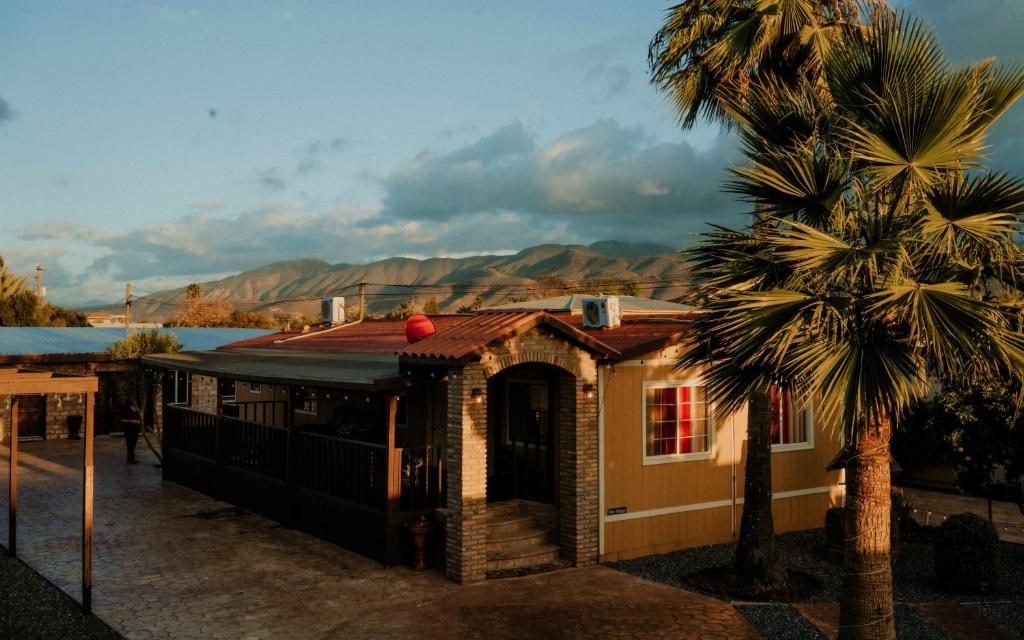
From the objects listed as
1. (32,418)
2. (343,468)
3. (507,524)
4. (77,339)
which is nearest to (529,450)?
(507,524)

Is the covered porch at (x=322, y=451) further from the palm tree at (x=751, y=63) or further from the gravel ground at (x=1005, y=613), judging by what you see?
the gravel ground at (x=1005, y=613)

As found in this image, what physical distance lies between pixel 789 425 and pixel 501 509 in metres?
5.59

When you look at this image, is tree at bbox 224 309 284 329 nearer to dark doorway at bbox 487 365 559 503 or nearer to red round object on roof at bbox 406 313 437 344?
dark doorway at bbox 487 365 559 503

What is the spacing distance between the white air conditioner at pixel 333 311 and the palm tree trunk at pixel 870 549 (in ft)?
56.6

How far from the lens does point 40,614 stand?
9094mm

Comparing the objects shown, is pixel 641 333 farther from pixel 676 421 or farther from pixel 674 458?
pixel 674 458

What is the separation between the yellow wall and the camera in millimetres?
11789

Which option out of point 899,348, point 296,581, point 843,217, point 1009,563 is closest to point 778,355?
point 899,348

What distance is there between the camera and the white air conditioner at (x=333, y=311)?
22.5 m

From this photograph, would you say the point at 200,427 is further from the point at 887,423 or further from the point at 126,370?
the point at 887,423

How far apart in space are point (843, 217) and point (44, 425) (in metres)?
26.8

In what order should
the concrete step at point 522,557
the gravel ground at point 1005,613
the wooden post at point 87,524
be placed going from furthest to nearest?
the concrete step at point 522,557 < the gravel ground at point 1005,613 < the wooden post at point 87,524

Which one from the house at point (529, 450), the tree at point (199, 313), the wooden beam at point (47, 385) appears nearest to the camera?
the wooden beam at point (47, 385)

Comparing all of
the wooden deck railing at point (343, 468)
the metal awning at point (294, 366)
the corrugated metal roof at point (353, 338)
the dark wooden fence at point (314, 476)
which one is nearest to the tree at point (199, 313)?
the corrugated metal roof at point (353, 338)
